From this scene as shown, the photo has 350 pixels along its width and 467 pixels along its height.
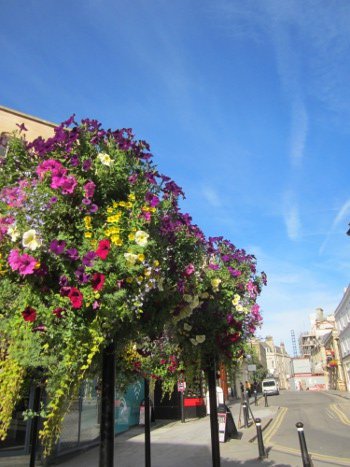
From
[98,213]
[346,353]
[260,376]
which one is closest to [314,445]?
[98,213]

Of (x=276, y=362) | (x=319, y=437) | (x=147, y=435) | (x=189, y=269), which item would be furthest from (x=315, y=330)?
(x=189, y=269)

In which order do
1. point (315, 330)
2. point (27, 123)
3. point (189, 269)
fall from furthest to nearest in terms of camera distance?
point (315, 330), point (27, 123), point (189, 269)

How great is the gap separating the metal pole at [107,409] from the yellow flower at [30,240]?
128cm

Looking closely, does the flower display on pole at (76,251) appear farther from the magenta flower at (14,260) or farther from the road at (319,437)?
the road at (319,437)

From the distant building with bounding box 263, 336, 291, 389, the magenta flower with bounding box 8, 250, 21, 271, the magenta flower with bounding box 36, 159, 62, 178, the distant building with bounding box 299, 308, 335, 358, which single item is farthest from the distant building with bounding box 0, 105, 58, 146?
the distant building with bounding box 263, 336, 291, 389

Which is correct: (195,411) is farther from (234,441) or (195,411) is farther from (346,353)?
(346,353)

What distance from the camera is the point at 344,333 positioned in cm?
5284

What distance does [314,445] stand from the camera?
473 inches

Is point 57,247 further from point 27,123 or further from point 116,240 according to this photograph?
point 27,123

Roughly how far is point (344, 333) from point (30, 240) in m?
56.8

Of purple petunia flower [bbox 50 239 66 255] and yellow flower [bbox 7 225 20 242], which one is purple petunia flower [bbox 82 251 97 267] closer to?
purple petunia flower [bbox 50 239 66 255]

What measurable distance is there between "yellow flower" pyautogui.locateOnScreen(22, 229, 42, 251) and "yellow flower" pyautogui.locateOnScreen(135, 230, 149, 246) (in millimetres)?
805

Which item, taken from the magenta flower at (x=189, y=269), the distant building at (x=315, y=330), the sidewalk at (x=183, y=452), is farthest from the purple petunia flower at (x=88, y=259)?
the distant building at (x=315, y=330)

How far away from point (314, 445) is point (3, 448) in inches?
355
